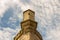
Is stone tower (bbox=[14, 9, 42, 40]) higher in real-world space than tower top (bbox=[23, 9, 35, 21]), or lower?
lower

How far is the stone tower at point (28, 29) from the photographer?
24.2m

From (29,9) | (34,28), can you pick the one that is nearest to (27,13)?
(29,9)

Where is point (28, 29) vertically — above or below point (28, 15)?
below

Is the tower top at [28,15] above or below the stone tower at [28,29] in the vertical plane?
above

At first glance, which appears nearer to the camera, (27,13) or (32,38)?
(32,38)

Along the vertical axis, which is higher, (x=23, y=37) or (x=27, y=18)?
(x=27, y=18)

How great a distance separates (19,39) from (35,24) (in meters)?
2.82

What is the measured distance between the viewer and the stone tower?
24.2 meters

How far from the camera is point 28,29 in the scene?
24656 mm

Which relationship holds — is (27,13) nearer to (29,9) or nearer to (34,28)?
(29,9)

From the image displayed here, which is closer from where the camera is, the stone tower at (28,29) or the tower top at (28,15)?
the stone tower at (28,29)

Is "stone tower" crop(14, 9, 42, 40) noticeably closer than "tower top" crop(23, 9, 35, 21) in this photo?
Yes

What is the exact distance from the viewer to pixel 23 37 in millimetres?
24188

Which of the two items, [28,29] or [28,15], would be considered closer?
[28,29]
